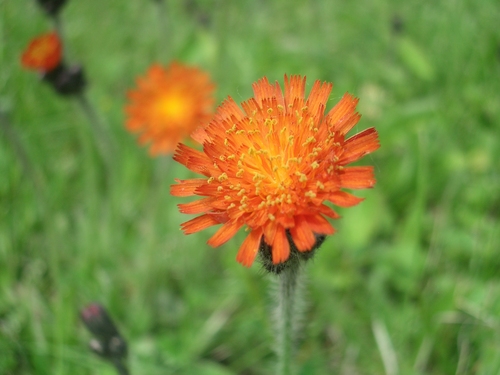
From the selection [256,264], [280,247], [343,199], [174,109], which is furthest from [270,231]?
[174,109]

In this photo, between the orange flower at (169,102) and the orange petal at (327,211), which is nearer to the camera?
the orange petal at (327,211)

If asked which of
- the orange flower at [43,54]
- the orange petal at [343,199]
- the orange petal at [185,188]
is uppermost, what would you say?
the orange flower at [43,54]

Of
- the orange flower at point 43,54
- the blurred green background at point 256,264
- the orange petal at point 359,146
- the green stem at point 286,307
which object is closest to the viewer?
the orange petal at point 359,146

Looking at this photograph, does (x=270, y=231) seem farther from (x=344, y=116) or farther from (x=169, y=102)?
(x=169, y=102)

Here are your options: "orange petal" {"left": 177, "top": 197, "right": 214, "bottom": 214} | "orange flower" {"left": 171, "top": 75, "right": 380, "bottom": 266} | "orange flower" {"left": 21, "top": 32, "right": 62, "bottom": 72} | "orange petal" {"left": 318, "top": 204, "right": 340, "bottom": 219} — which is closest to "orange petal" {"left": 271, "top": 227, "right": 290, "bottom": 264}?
"orange flower" {"left": 171, "top": 75, "right": 380, "bottom": 266}

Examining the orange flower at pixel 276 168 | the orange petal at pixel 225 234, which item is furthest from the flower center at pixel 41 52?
the orange petal at pixel 225 234

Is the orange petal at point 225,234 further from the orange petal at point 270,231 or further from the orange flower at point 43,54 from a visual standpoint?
the orange flower at point 43,54

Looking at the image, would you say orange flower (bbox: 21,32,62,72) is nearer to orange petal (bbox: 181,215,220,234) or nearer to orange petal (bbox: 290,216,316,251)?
orange petal (bbox: 181,215,220,234)
